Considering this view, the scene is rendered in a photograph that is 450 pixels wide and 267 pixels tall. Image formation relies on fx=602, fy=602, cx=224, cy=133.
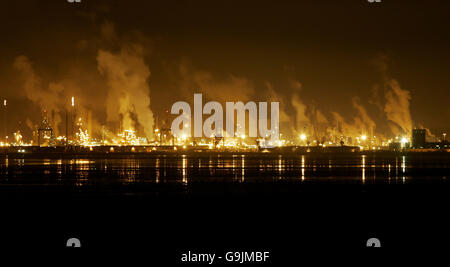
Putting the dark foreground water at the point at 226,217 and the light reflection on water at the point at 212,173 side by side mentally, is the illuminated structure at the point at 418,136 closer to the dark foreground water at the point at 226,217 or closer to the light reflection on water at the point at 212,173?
the light reflection on water at the point at 212,173

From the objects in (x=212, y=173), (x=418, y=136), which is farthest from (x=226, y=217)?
(x=418, y=136)

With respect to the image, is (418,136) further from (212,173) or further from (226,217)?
(226,217)

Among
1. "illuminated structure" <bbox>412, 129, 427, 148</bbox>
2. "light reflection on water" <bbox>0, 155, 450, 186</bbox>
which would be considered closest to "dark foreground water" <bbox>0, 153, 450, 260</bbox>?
"light reflection on water" <bbox>0, 155, 450, 186</bbox>

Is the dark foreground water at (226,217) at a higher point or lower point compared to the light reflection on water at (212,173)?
lower

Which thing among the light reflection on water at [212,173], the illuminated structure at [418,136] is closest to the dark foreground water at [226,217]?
the light reflection on water at [212,173]

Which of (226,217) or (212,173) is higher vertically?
(212,173)

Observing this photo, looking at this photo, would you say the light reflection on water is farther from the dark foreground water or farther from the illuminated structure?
the illuminated structure

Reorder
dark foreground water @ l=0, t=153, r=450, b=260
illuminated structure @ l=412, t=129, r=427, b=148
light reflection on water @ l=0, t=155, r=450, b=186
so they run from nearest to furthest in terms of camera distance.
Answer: dark foreground water @ l=0, t=153, r=450, b=260 → light reflection on water @ l=0, t=155, r=450, b=186 → illuminated structure @ l=412, t=129, r=427, b=148

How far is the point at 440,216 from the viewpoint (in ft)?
68.2
